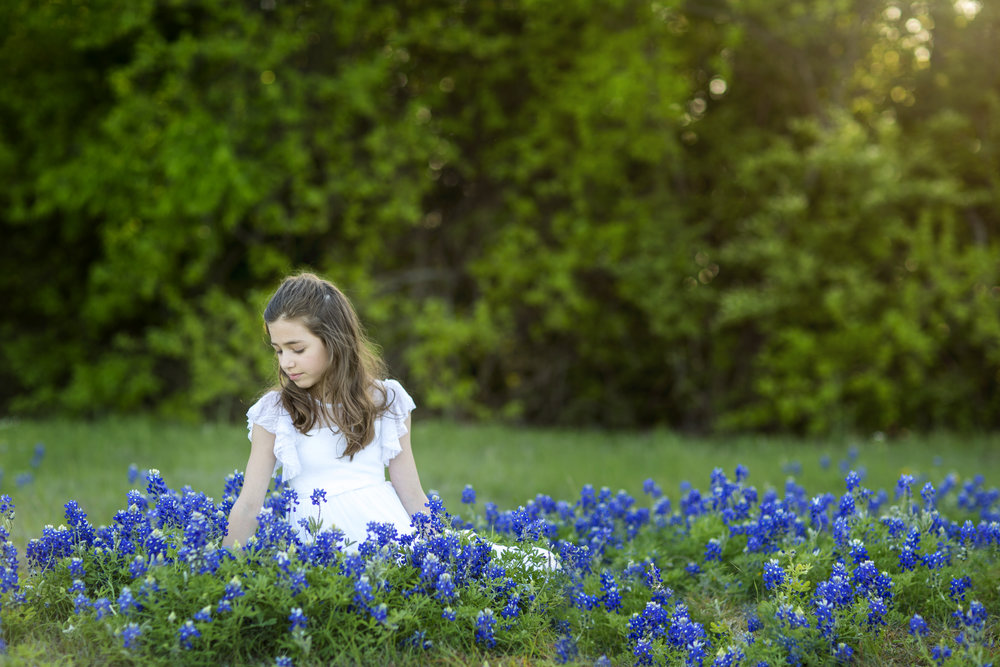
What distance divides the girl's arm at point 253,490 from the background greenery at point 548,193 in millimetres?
5233

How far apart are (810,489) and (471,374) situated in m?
4.54

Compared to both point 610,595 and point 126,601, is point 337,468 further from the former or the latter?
point 610,595

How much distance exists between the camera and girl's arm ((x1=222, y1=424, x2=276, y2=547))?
310cm

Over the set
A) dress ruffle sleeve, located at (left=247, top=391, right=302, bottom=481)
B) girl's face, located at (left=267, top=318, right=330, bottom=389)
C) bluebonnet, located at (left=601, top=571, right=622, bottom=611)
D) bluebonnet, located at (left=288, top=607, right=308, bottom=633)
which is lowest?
bluebonnet, located at (left=601, top=571, right=622, bottom=611)

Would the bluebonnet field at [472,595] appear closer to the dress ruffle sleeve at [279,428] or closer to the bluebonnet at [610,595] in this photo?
the bluebonnet at [610,595]

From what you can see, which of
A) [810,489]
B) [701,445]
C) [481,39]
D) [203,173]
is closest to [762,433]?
[701,445]

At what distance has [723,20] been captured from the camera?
8.29 metres

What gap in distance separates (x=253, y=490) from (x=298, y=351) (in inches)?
18.5

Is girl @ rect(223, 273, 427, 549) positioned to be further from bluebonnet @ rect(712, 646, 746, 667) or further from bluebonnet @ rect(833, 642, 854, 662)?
bluebonnet @ rect(833, 642, 854, 662)

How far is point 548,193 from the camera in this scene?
29.3ft

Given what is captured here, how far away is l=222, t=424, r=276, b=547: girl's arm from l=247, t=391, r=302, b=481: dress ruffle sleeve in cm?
2

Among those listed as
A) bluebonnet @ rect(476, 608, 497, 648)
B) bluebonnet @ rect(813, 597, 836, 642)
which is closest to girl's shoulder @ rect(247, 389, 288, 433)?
bluebonnet @ rect(476, 608, 497, 648)

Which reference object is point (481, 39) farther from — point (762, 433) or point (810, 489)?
point (810, 489)

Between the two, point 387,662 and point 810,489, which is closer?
point 387,662
